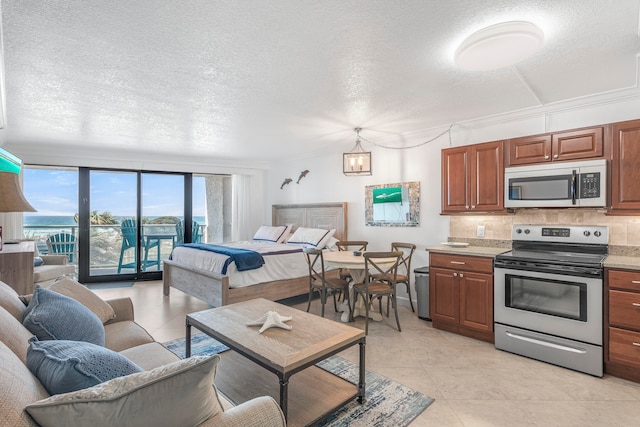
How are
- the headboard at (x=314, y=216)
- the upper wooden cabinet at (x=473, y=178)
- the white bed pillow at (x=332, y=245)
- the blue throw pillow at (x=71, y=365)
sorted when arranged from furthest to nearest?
the headboard at (x=314, y=216), the white bed pillow at (x=332, y=245), the upper wooden cabinet at (x=473, y=178), the blue throw pillow at (x=71, y=365)

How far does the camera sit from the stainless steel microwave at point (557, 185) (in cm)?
280

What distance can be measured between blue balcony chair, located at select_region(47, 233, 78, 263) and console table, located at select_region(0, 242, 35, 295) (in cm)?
338

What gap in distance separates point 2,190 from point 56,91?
103 centimetres

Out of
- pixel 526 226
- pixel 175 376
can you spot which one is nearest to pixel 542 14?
pixel 526 226

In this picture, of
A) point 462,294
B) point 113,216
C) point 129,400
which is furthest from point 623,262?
point 113,216

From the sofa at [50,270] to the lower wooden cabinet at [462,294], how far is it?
182 inches

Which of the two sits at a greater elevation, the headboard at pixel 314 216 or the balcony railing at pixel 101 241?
the headboard at pixel 314 216

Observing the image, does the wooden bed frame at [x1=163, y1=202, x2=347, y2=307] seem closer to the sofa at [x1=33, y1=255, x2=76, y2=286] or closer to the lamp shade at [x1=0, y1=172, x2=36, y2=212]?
the sofa at [x1=33, y1=255, x2=76, y2=286]

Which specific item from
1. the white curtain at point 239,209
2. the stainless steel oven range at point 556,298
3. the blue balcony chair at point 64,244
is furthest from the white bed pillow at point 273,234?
the stainless steel oven range at point 556,298

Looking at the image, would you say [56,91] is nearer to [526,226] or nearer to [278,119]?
[278,119]

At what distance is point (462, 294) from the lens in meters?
3.33

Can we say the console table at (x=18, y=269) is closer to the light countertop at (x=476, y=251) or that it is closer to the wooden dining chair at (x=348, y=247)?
the wooden dining chair at (x=348, y=247)

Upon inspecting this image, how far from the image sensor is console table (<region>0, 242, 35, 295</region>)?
287 centimetres

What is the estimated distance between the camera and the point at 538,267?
281 cm
